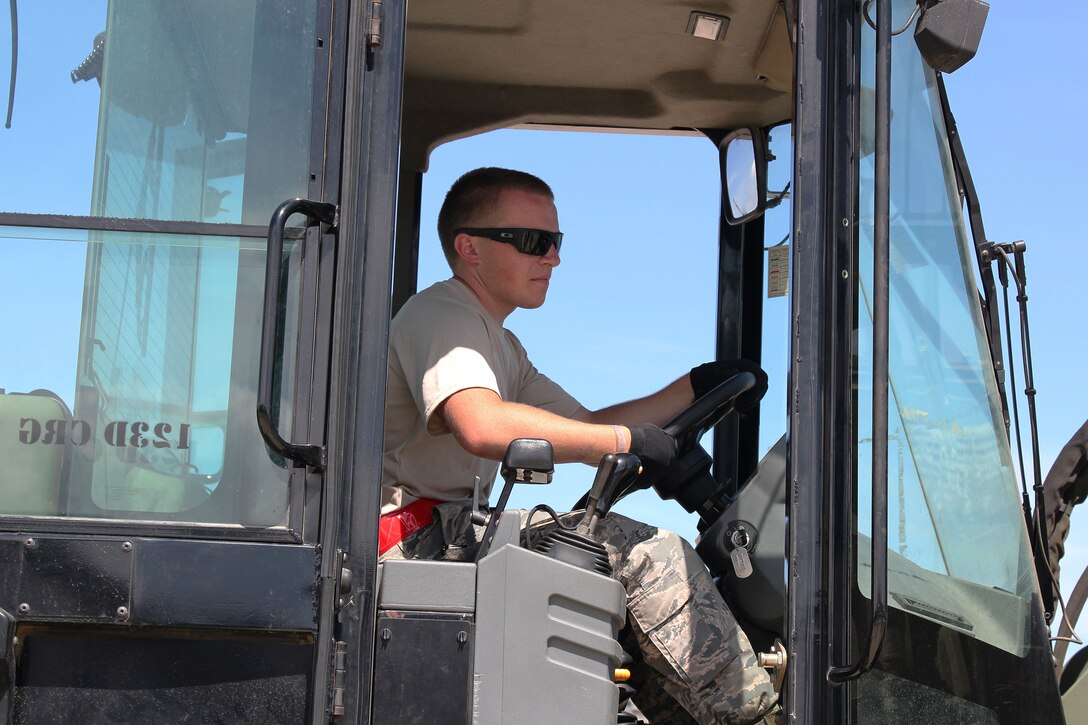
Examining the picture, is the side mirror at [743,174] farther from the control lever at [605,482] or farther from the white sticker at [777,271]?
the control lever at [605,482]

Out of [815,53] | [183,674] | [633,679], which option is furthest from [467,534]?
[815,53]

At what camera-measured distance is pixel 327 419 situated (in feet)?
6.12

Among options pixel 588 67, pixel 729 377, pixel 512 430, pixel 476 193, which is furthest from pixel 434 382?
pixel 588 67

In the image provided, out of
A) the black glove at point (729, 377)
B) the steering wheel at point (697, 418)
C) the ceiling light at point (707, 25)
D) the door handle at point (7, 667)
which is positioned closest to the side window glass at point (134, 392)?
the door handle at point (7, 667)

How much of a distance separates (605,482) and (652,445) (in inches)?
6.9

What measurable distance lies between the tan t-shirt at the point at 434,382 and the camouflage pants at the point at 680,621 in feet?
0.53

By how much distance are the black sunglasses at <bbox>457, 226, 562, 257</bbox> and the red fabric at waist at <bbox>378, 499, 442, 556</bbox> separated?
0.62 metres

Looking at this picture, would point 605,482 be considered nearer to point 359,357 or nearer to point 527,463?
point 527,463

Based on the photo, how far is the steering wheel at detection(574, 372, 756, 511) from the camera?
261 centimetres

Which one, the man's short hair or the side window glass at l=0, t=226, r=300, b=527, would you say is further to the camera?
the man's short hair

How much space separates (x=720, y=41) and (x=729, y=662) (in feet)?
5.04

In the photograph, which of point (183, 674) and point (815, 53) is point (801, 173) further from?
point (183, 674)

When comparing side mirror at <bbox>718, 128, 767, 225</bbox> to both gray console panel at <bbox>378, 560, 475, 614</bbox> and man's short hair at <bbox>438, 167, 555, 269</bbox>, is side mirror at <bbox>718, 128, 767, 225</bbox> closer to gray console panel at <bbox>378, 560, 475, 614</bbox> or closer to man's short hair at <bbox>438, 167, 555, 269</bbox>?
man's short hair at <bbox>438, 167, 555, 269</bbox>

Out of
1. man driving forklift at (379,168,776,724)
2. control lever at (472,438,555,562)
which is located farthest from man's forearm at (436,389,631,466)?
control lever at (472,438,555,562)
